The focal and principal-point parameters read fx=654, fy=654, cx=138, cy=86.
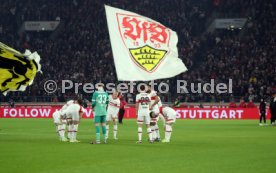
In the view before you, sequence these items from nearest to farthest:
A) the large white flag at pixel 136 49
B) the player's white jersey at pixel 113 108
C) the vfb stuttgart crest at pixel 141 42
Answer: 1. the large white flag at pixel 136 49
2. the vfb stuttgart crest at pixel 141 42
3. the player's white jersey at pixel 113 108

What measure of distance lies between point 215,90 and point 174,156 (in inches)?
1399

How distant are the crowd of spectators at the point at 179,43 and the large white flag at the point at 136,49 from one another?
26.9 meters

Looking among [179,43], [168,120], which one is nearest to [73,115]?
[168,120]

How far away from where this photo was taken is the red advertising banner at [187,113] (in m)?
51.7

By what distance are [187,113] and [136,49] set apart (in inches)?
1100

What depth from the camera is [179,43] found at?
61.5 m

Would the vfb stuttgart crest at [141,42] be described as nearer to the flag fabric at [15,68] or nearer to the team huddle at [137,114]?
the team huddle at [137,114]

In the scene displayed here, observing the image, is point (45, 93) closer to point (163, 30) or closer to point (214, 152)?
point (163, 30)

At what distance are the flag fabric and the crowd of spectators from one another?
30692mm

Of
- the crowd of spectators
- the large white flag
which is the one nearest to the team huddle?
the large white flag

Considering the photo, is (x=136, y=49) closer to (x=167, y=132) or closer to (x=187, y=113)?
(x=167, y=132)

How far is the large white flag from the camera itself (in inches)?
995

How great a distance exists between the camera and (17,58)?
23.2 metres

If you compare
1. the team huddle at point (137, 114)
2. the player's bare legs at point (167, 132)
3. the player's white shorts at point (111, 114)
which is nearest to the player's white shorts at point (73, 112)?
the team huddle at point (137, 114)
